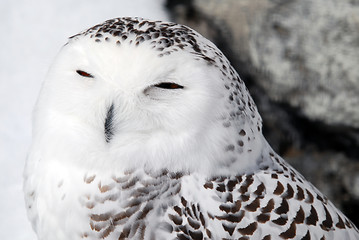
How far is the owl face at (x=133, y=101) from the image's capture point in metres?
1.10

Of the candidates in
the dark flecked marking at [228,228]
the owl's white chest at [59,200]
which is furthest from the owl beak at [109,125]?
the dark flecked marking at [228,228]

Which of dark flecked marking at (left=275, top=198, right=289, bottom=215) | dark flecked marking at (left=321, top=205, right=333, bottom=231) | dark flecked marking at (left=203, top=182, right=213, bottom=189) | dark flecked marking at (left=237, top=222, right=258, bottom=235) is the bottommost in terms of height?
dark flecked marking at (left=321, top=205, right=333, bottom=231)

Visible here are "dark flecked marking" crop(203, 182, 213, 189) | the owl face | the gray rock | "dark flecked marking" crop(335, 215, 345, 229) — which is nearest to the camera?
the owl face

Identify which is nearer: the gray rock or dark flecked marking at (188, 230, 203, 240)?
dark flecked marking at (188, 230, 203, 240)

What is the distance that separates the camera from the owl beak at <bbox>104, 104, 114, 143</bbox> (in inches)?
43.6

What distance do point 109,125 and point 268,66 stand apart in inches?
57.2

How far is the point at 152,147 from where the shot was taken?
46.8 inches

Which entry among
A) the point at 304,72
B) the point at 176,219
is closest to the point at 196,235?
the point at 176,219

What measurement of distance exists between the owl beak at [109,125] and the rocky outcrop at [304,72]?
4.71 ft

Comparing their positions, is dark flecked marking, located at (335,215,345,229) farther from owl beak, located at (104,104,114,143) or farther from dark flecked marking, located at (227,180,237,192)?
owl beak, located at (104,104,114,143)

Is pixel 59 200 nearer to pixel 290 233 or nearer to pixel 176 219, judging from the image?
pixel 176 219

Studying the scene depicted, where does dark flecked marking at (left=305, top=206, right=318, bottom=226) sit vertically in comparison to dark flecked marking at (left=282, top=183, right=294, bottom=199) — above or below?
below

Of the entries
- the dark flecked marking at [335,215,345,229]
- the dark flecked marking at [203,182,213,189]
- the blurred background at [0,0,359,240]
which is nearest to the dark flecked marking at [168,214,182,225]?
the dark flecked marking at [203,182,213,189]

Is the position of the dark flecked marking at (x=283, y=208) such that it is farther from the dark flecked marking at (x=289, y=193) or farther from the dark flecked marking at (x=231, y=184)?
the dark flecked marking at (x=231, y=184)
